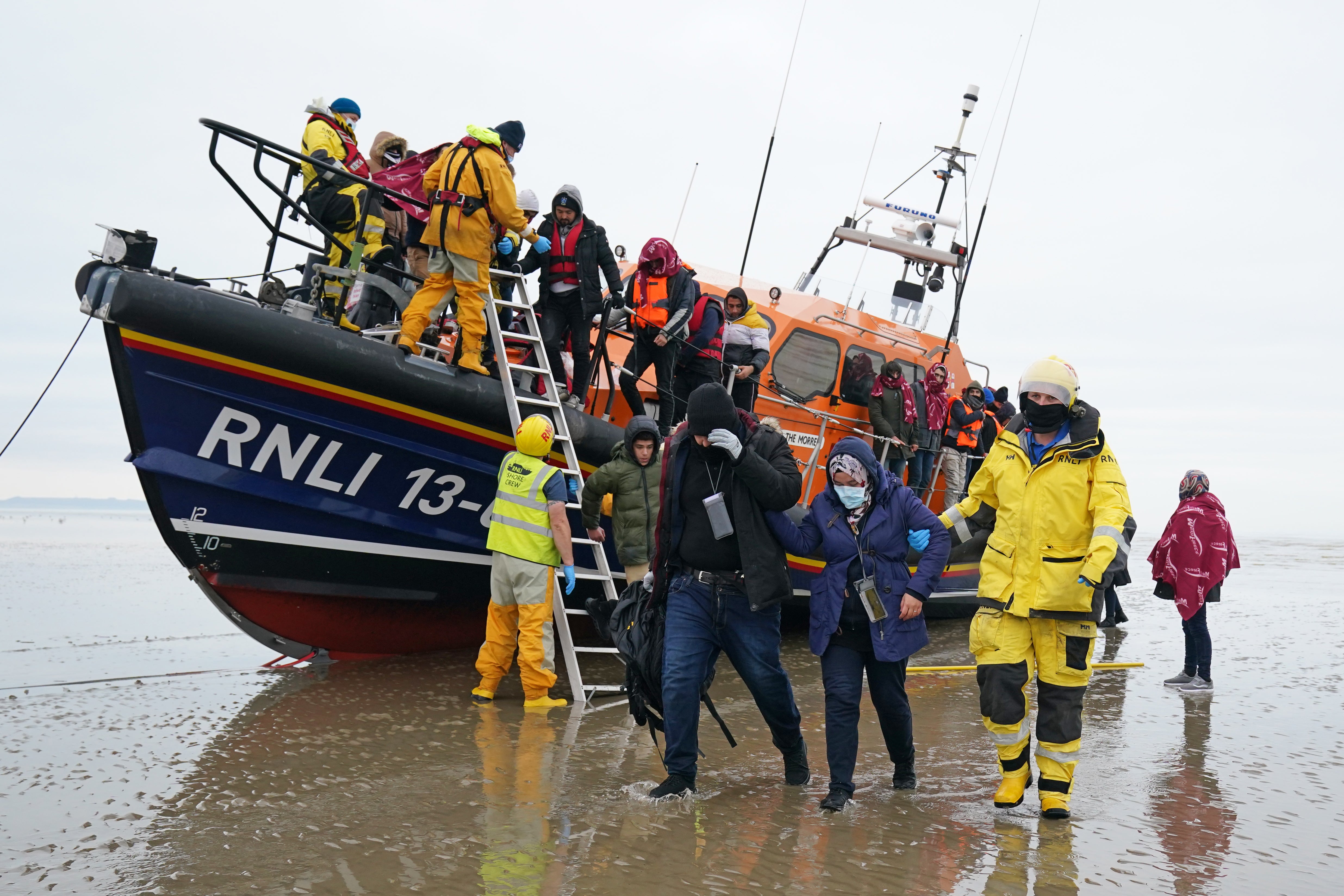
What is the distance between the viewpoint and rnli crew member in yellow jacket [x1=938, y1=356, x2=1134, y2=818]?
3271mm

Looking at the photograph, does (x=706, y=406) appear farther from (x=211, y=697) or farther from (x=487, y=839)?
(x=211, y=697)

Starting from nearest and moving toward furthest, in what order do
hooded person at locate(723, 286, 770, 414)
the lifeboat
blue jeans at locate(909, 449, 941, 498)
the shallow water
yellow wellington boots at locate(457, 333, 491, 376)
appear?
the shallow water → the lifeboat → yellow wellington boots at locate(457, 333, 491, 376) → hooded person at locate(723, 286, 770, 414) → blue jeans at locate(909, 449, 941, 498)

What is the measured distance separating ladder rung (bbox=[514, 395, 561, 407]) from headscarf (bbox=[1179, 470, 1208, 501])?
417 centimetres

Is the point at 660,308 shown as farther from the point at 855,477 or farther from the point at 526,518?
the point at 855,477

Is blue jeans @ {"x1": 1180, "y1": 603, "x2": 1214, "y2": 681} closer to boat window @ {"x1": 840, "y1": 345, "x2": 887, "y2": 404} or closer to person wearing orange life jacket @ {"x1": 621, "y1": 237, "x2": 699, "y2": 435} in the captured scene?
boat window @ {"x1": 840, "y1": 345, "x2": 887, "y2": 404}

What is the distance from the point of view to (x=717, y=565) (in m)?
3.47

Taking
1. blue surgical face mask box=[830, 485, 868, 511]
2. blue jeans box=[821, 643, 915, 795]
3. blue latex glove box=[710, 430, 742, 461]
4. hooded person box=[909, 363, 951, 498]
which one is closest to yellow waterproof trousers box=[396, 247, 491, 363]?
blue latex glove box=[710, 430, 742, 461]

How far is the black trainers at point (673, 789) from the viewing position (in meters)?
3.34

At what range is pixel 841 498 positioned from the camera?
356 centimetres

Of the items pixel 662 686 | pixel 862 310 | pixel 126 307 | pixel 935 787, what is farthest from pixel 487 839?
pixel 862 310

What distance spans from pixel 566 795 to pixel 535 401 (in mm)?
2473

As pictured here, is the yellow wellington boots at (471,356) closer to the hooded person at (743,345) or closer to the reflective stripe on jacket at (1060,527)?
the hooded person at (743,345)

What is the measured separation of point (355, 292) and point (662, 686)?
9.90 feet

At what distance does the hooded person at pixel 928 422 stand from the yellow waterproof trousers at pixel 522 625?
389cm
